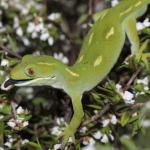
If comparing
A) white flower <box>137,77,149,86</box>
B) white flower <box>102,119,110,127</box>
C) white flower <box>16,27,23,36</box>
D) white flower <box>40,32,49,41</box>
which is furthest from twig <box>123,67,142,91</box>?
white flower <box>16,27,23,36</box>

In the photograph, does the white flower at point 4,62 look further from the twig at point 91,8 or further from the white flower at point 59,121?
the twig at point 91,8

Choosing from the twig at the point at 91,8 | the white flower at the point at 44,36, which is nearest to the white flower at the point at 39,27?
the white flower at the point at 44,36

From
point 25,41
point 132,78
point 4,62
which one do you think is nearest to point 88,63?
point 132,78

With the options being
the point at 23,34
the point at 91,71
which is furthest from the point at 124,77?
the point at 23,34

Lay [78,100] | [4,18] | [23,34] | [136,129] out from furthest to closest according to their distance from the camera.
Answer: [4,18] < [23,34] < [78,100] < [136,129]

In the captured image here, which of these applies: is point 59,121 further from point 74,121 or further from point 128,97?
point 128,97

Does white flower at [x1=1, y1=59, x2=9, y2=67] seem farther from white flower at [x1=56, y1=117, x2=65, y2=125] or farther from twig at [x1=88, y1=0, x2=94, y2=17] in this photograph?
twig at [x1=88, y1=0, x2=94, y2=17]

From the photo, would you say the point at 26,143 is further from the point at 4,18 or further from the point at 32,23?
the point at 4,18
